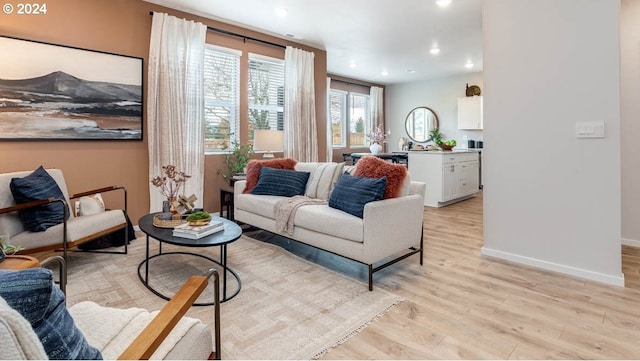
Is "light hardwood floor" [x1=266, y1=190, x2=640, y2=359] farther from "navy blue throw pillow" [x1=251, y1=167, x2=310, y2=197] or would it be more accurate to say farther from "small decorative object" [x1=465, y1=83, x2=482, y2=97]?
"small decorative object" [x1=465, y1=83, x2=482, y2=97]

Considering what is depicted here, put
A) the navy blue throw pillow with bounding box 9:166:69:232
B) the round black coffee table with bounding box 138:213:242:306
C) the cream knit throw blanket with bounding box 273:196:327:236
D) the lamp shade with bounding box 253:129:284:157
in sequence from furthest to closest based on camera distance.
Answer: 1. the lamp shade with bounding box 253:129:284:157
2. the cream knit throw blanket with bounding box 273:196:327:236
3. the navy blue throw pillow with bounding box 9:166:69:232
4. the round black coffee table with bounding box 138:213:242:306

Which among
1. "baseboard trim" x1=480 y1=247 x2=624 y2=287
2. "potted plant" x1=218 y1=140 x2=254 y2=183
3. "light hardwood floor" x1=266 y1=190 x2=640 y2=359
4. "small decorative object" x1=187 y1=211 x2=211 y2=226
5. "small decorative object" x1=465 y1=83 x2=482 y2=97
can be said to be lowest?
"light hardwood floor" x1=266 y1=190 x2=640 y2=359

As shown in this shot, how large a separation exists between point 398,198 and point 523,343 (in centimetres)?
128

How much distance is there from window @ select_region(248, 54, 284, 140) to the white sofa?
2.24 metres

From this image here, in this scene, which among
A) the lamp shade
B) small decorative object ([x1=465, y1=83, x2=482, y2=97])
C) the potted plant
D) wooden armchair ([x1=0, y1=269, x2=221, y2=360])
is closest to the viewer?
wooden armchair ([x1=0, y1=269, x2=221, y2=360])

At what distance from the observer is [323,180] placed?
11.8 feet

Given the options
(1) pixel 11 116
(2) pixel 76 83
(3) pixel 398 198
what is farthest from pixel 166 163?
(3) pixel 398 198

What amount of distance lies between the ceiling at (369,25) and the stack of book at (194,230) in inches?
111

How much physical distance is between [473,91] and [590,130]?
5.51 m

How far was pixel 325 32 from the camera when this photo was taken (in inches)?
198

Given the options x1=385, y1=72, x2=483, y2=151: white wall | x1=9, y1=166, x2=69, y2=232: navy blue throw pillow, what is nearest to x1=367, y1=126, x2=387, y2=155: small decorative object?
x1=385, y1=72, x2=483, y2=151: white wall

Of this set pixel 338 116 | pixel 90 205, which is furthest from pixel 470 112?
pixel 90 205

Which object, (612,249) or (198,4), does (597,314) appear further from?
(198,4)

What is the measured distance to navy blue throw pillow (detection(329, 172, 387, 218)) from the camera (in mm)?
2684
